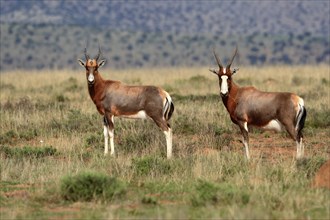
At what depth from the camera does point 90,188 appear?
10.9 meters

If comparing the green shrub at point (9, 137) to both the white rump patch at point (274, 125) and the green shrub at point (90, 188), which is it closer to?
the white rump patch at point (274, 125)

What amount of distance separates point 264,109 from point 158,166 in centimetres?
240

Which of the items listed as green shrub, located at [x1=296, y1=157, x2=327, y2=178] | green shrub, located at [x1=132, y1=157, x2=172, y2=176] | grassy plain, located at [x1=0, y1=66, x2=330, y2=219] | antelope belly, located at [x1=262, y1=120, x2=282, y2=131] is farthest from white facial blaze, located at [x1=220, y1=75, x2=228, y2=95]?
green shrub, located at [x1=296, y1=157, x2=327, y2=178]

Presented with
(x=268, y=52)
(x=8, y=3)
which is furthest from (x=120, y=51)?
(x=8, y=3)

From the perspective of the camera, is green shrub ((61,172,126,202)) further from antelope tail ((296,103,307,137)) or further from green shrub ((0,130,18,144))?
green shrub ((0,130,18,144))

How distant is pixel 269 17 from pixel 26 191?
99.5m

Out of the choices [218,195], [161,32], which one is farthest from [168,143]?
[161,32]

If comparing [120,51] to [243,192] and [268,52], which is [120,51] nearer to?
[268,52]

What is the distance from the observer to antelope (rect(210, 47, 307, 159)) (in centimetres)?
1402

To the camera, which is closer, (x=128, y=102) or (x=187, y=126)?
(x=128, y=102)

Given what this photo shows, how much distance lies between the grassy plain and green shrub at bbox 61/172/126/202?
17 millimetres

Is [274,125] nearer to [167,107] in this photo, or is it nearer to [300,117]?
[300,117]

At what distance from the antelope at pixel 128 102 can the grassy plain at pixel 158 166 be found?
53 cm

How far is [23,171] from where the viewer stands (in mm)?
12852
